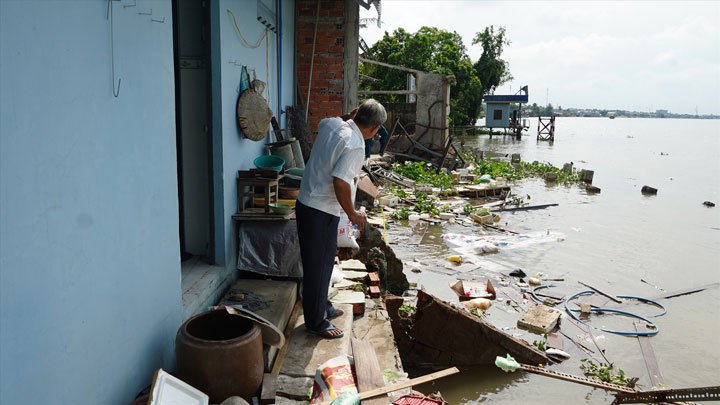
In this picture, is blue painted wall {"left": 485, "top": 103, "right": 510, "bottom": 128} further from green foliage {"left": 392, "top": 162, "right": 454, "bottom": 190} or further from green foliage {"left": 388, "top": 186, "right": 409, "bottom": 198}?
green foliage {"left": 388, "top": 186, "right": 409, "bottom": 198}

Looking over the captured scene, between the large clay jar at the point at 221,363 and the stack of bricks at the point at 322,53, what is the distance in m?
5.53

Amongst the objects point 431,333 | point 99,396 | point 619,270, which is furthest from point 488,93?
point 99,396

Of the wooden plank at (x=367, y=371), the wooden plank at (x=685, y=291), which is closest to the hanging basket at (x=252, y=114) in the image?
the wooden plank at (x=367, y=371)

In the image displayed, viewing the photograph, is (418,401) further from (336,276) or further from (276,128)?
(276,128)

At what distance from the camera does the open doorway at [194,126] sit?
4277 mm

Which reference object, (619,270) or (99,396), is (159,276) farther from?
(619,270)

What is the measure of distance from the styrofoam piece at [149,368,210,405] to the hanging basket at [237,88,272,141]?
2.61 m

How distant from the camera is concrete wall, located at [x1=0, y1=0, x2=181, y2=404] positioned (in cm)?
188

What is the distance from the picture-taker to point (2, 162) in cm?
180

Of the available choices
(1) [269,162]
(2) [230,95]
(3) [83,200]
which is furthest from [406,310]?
(3) [83,200]

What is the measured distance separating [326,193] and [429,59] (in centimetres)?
3614

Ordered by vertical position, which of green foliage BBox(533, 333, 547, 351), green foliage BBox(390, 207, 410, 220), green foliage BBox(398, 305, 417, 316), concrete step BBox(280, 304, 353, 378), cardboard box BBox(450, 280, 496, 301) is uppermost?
concrete step BBox(280, 304, 353, 378)

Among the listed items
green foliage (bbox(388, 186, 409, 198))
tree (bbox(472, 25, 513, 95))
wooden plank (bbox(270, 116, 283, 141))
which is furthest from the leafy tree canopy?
wooden plank (bbox(270, 116, 283, 141))

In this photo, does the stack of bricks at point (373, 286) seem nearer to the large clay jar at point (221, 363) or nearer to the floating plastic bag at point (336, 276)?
the floating plastic bag at point (336, 276)
